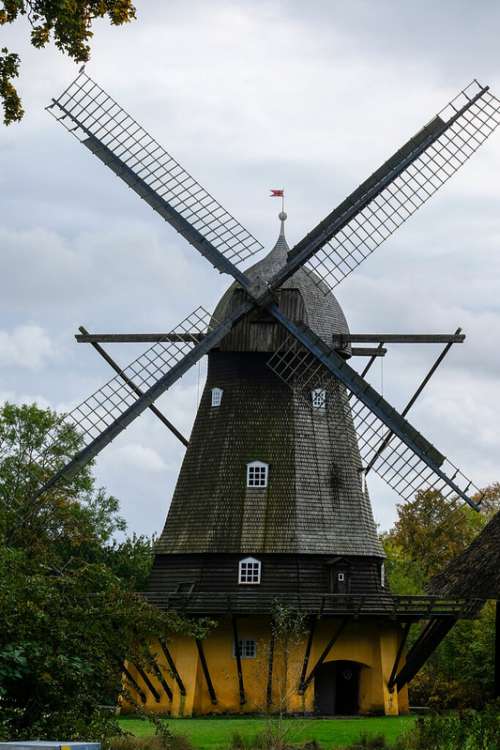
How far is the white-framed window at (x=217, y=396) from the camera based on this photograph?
33.4 meters

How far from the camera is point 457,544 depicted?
55.4 metres

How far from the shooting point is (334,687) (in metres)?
33.3

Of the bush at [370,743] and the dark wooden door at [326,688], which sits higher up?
the dark wooden door at [326,688]

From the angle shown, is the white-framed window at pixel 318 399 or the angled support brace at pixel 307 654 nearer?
the angled support brace at pixel 307 654

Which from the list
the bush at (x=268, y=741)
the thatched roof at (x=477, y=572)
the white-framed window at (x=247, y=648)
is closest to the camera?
the bush at (x=268, y=741)

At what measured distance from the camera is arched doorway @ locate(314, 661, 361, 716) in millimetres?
33188

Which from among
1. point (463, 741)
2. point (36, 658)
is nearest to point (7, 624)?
point (36, 658)

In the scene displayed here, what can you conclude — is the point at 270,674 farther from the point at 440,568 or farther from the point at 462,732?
the point at 440,568

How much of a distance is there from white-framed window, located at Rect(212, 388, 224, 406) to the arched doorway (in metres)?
6.92

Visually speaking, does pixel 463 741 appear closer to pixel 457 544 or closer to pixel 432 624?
pixel 432 624

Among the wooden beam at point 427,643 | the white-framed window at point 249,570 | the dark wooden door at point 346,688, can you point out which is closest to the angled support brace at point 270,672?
the white-framed window at point 249,570

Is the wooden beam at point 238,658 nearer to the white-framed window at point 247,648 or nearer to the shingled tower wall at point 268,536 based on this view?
the shingled tower wall at point 268,536

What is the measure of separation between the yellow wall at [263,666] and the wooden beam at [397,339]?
671 centimetres

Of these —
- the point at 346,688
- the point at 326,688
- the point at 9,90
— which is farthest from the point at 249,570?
the point at 9,90
